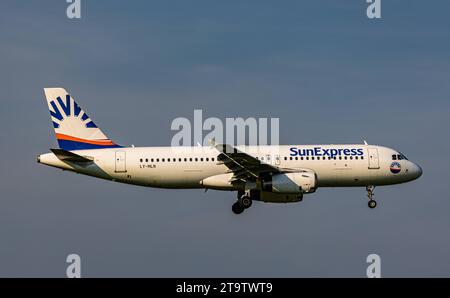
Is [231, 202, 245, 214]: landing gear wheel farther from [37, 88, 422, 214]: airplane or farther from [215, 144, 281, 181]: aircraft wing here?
[215, 144, 281, 181]: aircraft wing

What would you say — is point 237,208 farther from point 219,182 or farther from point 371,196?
point 371,196

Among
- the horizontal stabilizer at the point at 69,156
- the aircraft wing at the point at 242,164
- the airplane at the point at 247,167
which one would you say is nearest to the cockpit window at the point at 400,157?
the airplane at the point at 247,167

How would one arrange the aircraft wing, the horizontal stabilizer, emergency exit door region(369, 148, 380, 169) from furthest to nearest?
emergency exit door region(369, 148, 380, 169) < the horizontal stabilizer < the aircraft wing

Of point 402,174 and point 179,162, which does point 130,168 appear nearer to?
point 179,162

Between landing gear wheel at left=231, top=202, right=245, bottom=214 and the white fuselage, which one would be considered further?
landing gear wheel at left=231, top=202, right=245, bottom=214

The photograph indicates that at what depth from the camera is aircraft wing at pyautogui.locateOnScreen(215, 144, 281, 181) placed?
69688 millimetres

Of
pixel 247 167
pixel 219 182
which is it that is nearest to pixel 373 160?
pixel 247 167

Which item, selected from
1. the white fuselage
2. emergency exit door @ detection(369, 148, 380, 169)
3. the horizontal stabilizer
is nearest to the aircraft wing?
the white fuselage

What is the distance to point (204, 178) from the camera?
73.0 m

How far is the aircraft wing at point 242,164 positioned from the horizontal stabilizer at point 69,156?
36.0ft

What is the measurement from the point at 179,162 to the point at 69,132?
407 inches

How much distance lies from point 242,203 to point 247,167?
3.82 meters

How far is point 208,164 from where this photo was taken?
239 ft
